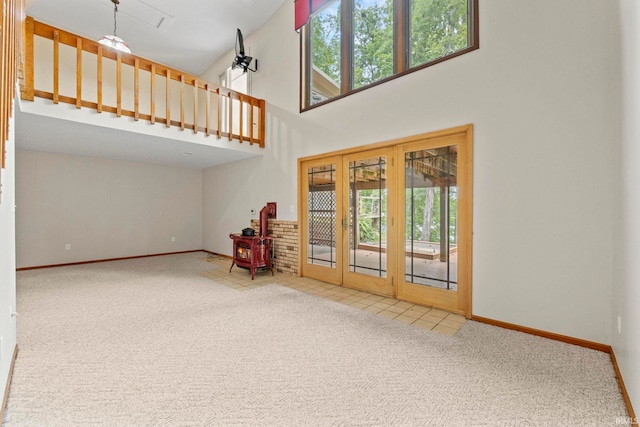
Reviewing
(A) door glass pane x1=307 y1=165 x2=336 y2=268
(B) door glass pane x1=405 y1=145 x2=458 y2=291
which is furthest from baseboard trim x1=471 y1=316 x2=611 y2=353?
(A) door glass pane x1=307 y1=165 x2=336 y2=268

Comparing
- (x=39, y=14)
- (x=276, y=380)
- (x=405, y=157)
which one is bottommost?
(x=276, y=380)

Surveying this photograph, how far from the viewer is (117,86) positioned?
3.79 m

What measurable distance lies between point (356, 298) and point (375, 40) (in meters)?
3.57

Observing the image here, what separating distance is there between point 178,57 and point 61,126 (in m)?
4.21

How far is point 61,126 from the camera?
12.5ft

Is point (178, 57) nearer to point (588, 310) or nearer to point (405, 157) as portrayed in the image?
point (405, 157)

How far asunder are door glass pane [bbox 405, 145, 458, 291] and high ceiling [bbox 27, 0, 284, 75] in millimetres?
4305

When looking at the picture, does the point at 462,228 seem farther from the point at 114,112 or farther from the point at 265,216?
the point at 114,112

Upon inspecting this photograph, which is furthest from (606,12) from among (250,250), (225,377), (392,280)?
(250,250)

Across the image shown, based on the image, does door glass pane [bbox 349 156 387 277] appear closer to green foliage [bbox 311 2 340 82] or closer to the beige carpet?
the beige carpet

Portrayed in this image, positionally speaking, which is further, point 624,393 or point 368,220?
point 368,220

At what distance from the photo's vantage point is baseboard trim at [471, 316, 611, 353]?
2.33 meters

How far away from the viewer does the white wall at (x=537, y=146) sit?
234 cm

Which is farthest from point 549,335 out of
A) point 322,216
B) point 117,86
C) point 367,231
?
point 117,86
